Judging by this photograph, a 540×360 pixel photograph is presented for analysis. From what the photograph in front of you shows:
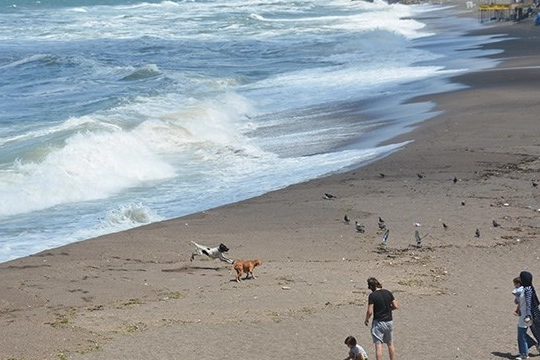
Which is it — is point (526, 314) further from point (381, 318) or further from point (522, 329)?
point (381, 318)

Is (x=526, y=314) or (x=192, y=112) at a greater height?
(x=526, y=314)

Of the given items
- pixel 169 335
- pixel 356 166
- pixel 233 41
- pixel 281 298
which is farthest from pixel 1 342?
pixel 233 41

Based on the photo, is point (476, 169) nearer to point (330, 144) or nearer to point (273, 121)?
point (330, 144)

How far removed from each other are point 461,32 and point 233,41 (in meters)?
14.1

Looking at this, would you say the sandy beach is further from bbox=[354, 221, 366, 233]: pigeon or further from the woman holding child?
the woman holding child

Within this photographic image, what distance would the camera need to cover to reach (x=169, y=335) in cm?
1320

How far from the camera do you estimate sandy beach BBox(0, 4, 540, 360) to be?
13.0m

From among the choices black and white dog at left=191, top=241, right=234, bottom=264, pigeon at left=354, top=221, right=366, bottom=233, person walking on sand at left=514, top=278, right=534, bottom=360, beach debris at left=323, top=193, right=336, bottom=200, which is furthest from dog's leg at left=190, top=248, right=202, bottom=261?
person walking on sand at left=514, top=278, right=534, bottom=360

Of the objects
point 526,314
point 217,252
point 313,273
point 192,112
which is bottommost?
point 192,112

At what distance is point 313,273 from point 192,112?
806 inches

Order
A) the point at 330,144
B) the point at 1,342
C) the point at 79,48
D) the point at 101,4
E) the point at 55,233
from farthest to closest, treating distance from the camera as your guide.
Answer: the point at 101,4, the point at 79,48, the point at 330,144, the point at 55,233, the point at 1,342

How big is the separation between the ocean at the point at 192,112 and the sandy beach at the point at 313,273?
68.9 inches

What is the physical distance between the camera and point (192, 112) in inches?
1414

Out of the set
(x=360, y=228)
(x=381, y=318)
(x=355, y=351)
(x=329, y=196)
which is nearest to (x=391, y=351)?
(x=381, y=318)
